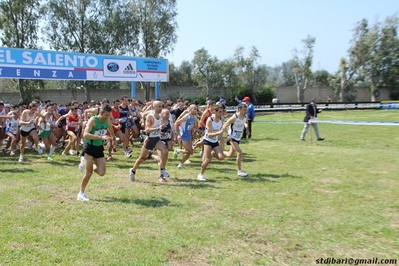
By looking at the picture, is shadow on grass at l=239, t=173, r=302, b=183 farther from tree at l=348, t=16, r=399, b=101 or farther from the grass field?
tree at l=348, t=16, r=399, b=101

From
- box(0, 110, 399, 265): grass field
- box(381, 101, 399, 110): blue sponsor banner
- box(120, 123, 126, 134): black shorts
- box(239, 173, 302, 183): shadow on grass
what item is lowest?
box(0, 110, 399, 265): grass field

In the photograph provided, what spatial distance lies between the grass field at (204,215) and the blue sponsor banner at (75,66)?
772 cm

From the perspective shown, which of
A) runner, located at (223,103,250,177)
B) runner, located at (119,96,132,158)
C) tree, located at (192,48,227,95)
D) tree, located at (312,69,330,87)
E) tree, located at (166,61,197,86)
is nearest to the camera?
runner, located at (223,103,250,177)

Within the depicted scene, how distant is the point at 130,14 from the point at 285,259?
123 ft

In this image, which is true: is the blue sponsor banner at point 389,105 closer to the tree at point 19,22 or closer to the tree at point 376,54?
the tree at point 376,54

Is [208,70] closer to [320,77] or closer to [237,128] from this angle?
[320,77]

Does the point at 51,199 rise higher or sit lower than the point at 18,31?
lower

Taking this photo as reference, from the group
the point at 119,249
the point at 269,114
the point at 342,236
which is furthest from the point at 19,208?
the point at 269,114

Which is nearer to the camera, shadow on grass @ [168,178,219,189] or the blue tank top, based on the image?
shadow on grass @ [168,178,219,189]

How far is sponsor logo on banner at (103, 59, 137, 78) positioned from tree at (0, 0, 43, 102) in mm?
18795

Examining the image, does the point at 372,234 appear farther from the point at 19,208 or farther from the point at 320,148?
the point at 320,148

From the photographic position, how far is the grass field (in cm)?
436

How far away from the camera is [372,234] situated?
4.83 metres

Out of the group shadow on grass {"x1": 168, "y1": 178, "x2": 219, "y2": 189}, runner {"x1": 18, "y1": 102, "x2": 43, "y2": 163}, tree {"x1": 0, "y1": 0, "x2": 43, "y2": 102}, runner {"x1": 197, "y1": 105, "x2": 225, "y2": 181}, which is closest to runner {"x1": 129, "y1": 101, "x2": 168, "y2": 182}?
shadow on grass {"x1": 168, "y1": 178, "x2": 219, "y2": 189}
